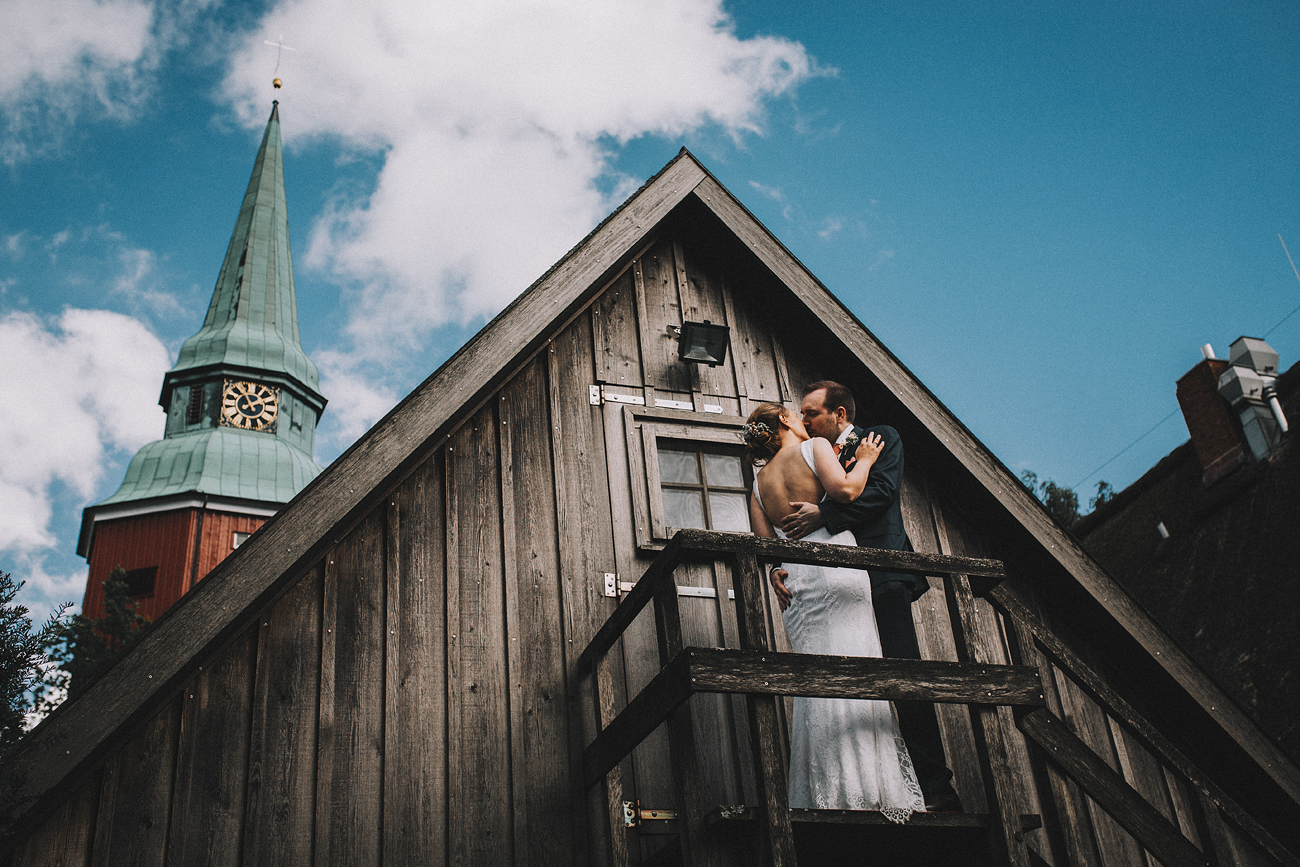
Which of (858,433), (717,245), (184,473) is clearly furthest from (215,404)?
(858,433)

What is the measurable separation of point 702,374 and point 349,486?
2680mm

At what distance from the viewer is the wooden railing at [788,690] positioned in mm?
4172

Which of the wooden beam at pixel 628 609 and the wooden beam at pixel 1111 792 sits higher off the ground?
the wooden beam at pixel 628 609

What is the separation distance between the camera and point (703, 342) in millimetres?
7035

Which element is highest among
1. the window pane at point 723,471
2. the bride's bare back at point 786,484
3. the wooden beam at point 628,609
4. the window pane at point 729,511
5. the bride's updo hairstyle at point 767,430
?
the window pane at point 723,471

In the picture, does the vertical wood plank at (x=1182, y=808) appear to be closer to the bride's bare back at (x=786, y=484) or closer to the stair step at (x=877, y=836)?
the stair step at (x=877, y=836)

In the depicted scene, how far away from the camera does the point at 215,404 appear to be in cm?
3459

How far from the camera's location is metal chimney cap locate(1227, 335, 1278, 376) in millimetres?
14180

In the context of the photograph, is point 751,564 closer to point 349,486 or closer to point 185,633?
point 349,486

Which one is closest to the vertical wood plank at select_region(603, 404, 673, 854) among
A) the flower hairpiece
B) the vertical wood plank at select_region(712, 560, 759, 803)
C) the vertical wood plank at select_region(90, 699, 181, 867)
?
the vertical wood plank at select_region(712, 560, 759, 803)

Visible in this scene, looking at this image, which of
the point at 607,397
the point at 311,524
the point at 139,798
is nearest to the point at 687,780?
the point at 311,524

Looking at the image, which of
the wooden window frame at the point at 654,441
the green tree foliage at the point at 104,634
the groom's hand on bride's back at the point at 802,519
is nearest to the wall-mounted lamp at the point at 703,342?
the wooden window frame at the point at 654,441

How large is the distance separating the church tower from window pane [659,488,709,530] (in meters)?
25.8

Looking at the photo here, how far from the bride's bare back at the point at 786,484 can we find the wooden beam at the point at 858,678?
1.09 metres
